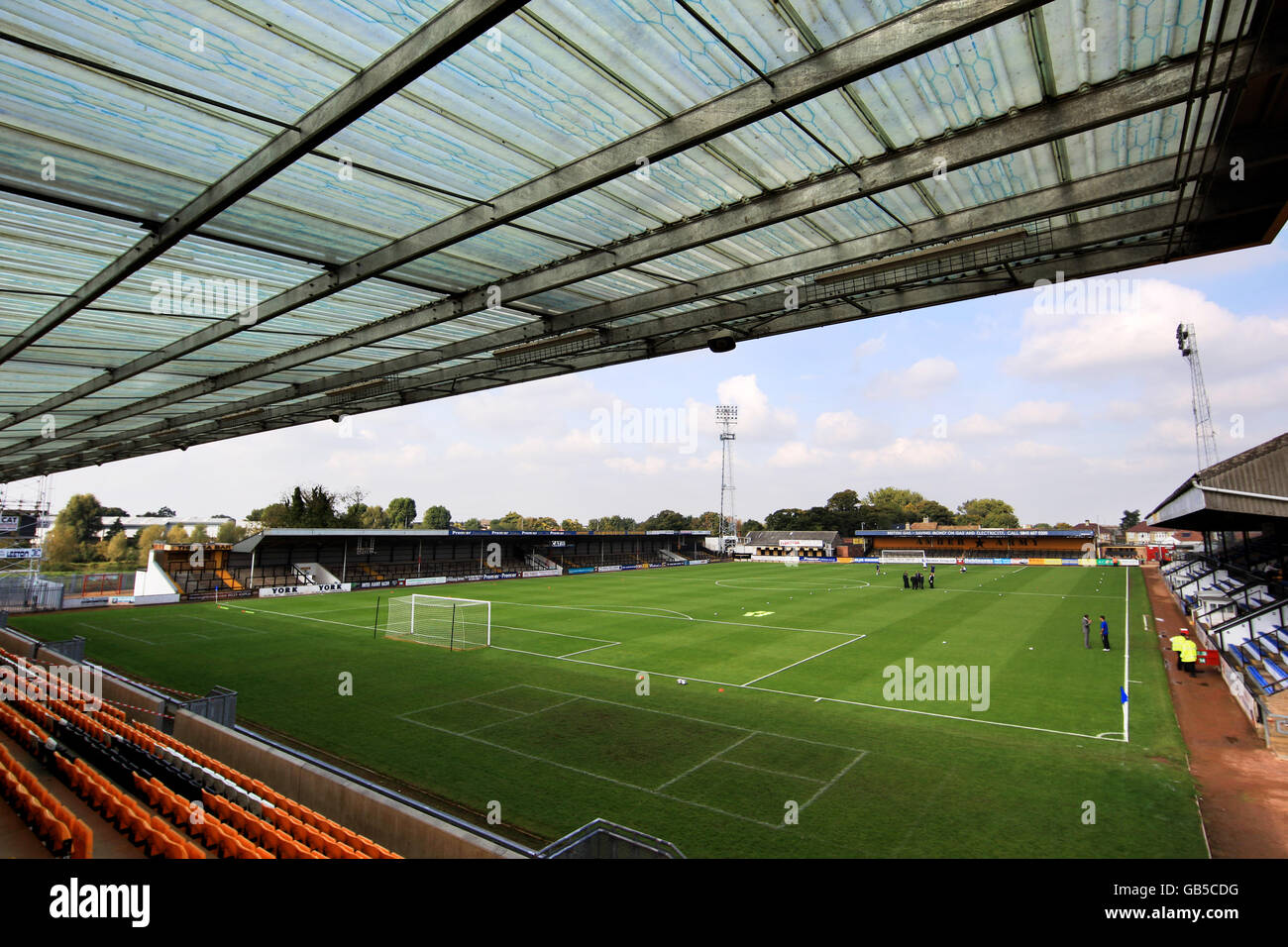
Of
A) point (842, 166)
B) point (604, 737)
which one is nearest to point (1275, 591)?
point (604, 737)

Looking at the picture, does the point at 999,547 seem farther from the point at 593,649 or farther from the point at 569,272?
the point at 569,272

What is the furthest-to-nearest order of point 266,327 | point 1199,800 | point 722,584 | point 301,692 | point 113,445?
point 722,584, point 113,445, point 301,692, point 266,327, point 1199,800

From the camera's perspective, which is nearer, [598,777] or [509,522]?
[598,777]

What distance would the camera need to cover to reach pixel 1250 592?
25312mm

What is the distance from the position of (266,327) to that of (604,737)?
1089 centimetres

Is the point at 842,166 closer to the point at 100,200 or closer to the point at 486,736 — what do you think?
the point at 100,200

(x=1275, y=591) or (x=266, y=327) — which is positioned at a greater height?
(x=266, y=327)

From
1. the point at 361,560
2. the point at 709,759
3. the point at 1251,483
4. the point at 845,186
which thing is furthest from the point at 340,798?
the point at 361,560

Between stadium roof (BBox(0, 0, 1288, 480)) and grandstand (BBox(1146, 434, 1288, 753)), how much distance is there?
1174cm

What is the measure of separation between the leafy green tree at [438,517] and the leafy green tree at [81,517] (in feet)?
193

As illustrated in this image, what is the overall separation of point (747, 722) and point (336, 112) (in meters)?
14.2

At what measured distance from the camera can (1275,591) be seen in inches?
886

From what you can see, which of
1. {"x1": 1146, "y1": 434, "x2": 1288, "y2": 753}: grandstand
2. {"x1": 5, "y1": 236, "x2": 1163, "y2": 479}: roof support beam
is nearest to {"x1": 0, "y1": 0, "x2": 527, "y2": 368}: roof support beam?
{"x1": 5, "y1": 236, "x2": 1163, "y2": 479}: roof support beam

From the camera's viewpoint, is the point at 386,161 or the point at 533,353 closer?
the point at 386,161
